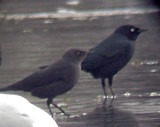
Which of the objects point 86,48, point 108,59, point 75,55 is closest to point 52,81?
point 75,55

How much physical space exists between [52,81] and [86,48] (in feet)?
16.9

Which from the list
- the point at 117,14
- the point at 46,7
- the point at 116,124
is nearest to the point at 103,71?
the point at 116,124

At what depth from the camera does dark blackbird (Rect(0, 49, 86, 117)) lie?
9445 mm

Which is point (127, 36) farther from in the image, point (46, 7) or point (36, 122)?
point (46, 7)

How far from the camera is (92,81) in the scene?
11.4 m

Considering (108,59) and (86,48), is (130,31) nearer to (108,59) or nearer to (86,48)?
(108,59)

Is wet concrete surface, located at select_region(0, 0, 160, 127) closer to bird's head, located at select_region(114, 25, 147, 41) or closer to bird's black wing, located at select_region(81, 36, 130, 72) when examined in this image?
bird's black wing, located at select_region(81, 36, 130, 72)

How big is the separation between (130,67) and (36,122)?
27.0 ft

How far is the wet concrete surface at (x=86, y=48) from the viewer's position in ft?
29.5

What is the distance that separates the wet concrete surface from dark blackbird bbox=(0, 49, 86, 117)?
260 millimetres

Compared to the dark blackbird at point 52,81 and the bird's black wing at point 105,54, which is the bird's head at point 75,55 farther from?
the bird's black wing at point 105,54

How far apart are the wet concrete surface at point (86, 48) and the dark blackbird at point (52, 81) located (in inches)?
10.3

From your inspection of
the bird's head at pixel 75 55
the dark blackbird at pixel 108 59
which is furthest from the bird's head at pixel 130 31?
the bird's head at pixel 75 55

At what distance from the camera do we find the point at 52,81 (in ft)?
31.3
